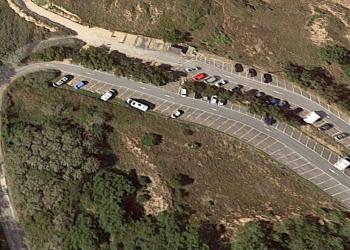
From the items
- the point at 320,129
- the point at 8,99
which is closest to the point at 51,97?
the point at 8,99

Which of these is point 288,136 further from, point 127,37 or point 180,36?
point 127,37

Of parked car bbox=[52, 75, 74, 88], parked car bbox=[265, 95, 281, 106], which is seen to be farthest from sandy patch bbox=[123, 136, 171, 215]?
parked car bbox=[265, 95, 281, 106]

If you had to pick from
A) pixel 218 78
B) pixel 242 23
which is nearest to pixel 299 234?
pixel 218 78

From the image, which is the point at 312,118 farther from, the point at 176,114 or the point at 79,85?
the point at 79,85

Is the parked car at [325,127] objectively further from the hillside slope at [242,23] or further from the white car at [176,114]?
the white car at [176,114]

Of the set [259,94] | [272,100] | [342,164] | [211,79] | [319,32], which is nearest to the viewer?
[342,164]

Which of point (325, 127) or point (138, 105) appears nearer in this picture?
point (325, 127)

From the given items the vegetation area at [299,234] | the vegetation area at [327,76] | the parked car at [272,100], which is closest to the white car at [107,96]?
the parked car at [272,100]
